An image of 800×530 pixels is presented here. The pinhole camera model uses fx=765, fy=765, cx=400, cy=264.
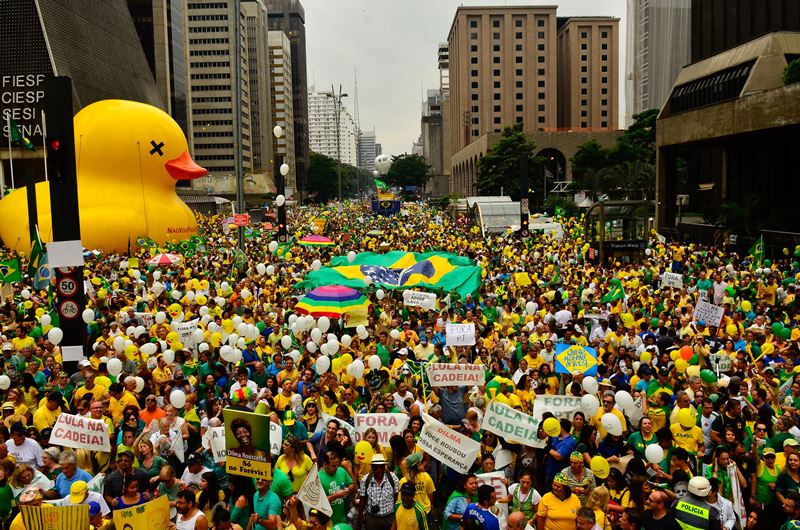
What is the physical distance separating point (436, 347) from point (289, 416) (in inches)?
134

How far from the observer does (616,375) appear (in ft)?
31.6

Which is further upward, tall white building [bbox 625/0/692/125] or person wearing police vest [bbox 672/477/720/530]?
tall white building [bbox 625/0/692/125]

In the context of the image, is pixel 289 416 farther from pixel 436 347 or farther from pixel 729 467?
pixel 729 467

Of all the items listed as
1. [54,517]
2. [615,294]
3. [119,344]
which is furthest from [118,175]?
[54,517]

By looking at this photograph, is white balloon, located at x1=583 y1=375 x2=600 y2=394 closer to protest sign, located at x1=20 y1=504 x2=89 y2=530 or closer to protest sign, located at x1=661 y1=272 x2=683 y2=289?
protest sign, located at x1=20 y1=504 x2=89 y2=530

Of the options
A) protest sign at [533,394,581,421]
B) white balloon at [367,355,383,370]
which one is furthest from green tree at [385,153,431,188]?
protest sign at [533,394,581,421]


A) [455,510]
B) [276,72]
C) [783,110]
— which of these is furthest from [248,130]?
[455,510]

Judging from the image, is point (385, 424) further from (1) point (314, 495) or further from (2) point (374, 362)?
(2) point (374, 362)

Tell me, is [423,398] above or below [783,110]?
below

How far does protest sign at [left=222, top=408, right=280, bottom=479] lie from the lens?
6.55 metres

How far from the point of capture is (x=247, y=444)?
660cm

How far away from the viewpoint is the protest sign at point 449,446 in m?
6.84

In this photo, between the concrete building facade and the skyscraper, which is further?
the skyscraper

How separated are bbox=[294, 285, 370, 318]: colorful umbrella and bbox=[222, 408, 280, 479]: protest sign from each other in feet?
25.4
